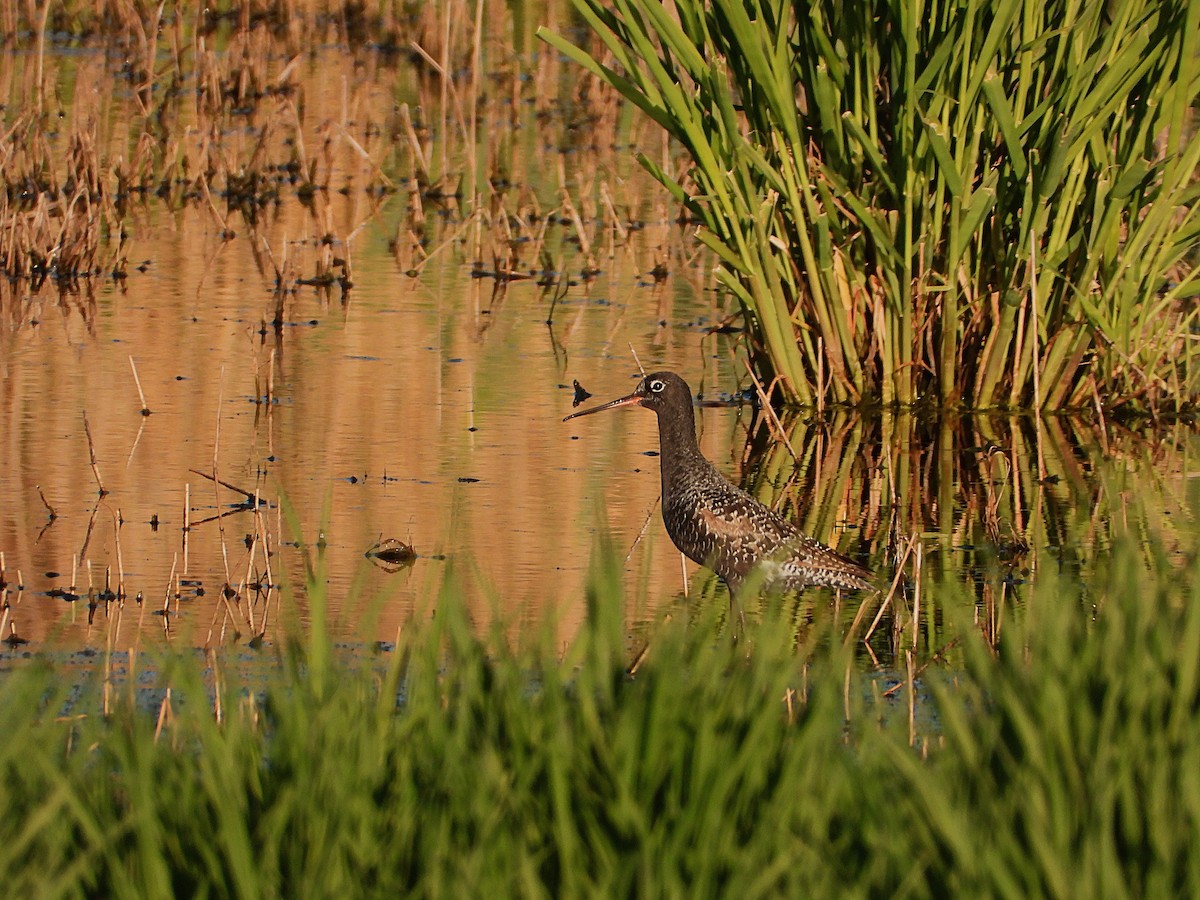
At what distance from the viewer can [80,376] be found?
988 cm

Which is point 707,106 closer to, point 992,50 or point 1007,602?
point 992,50

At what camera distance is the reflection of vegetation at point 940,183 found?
8.42 meters

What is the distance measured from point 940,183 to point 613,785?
18.1 ft

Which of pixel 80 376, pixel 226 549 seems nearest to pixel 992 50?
pixel 226 549

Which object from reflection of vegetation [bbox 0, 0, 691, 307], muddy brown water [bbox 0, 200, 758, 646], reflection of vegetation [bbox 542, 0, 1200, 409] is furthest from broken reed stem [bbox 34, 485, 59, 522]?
reflection of vegetation [bbox 0, 0, 691, 307]

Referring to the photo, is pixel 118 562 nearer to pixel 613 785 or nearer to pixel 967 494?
pixel 967 494

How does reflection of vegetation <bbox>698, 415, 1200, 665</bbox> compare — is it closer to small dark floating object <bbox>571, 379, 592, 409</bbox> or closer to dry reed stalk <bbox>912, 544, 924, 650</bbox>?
dry reed stalk <bbox>912, 544, 924, 650</bbox>

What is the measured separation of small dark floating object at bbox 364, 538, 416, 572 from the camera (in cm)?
704

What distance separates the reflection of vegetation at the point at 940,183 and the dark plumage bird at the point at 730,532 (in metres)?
1.48

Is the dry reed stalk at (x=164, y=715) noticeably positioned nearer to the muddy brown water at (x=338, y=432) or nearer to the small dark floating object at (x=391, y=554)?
the muddy brown water at (x=338, y=432)

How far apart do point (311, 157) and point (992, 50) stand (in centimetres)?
821

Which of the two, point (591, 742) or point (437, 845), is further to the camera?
point (591, 742)

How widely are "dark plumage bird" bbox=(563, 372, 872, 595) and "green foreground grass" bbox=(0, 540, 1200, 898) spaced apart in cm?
239

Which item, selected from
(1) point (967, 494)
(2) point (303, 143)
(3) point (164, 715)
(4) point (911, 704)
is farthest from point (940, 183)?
(2) point (303, 143)
